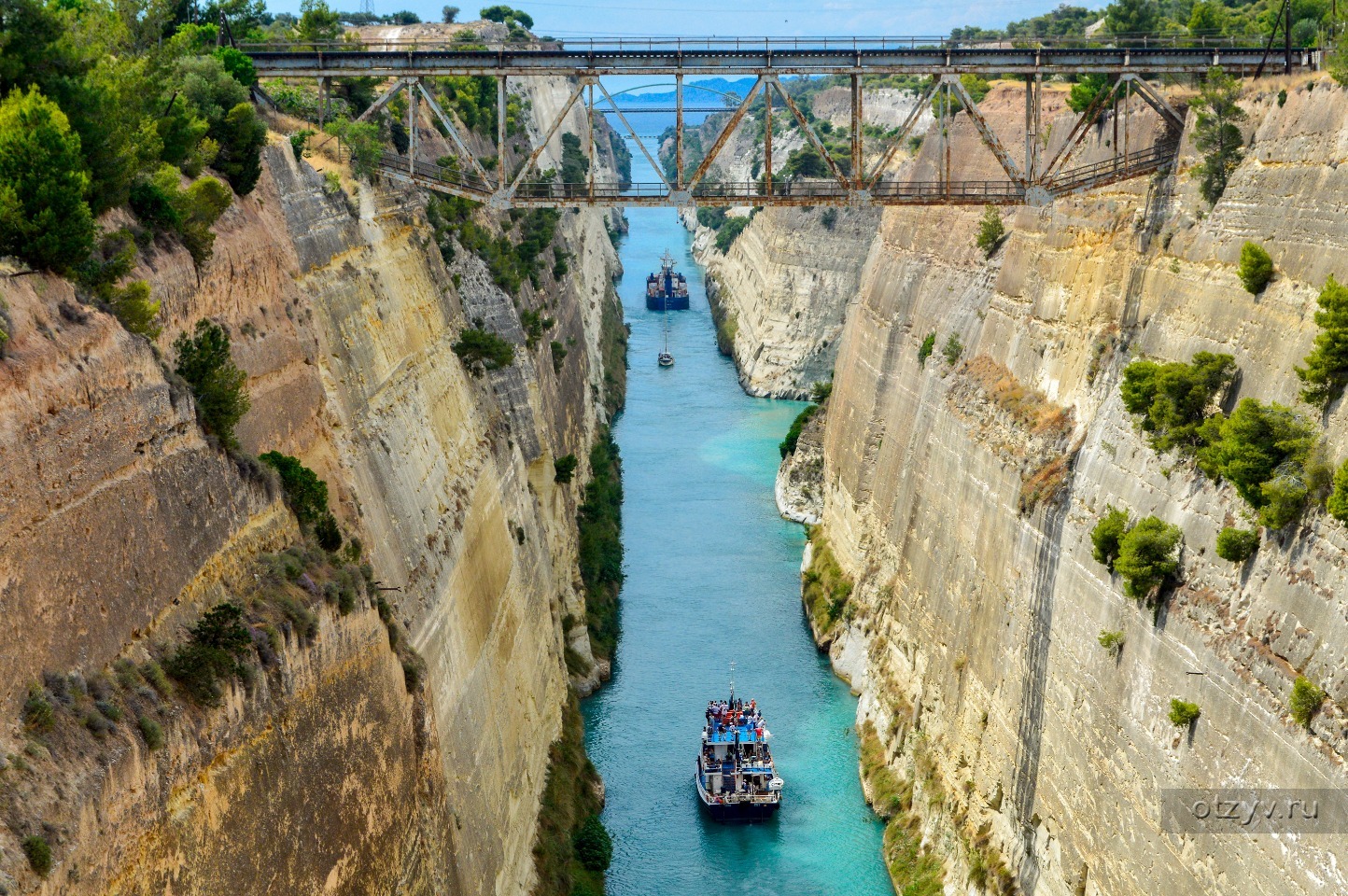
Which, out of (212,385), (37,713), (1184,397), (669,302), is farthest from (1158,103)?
(669,302)

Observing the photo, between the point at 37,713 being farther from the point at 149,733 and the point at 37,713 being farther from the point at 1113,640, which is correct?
the point at 1113,640

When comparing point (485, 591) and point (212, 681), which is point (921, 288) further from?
point (212, 681)

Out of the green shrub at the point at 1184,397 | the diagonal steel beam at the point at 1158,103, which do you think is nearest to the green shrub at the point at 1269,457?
the green shrub at the point at 1184,397

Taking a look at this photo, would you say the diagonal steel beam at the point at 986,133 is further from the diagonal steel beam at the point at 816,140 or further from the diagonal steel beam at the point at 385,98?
the diagonal steel beam at the point at 385,98

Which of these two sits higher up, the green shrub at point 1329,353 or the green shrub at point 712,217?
the green shrub at point 1329,353

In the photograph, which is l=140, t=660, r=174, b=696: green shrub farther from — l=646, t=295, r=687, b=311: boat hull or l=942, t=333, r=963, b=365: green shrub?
l=646, t=295, r=687, b=311: boat hull

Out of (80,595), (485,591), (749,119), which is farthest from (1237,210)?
(749,119)
